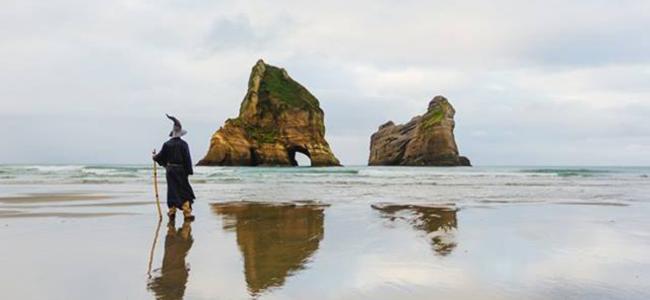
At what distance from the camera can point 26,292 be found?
4.02 metres

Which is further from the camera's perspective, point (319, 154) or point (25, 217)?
point (319, 154)

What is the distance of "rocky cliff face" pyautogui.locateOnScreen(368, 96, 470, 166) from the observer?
9056 centimetres

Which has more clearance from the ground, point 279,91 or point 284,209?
point 279,91

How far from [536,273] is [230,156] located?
7324cm

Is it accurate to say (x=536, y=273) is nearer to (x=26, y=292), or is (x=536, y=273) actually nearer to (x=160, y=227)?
(x=26, y=292)

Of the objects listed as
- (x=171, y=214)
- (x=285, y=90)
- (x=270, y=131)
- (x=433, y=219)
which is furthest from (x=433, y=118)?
(x=171, y=214)

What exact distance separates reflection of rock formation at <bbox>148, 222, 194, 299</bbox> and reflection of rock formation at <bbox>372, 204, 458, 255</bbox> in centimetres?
282

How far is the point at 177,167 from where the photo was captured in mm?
10055

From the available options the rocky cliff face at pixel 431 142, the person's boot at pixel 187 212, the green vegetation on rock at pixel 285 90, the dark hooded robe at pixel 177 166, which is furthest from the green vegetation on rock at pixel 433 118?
the person's boot at pixel 187 212

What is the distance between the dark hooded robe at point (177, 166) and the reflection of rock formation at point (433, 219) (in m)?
3.84

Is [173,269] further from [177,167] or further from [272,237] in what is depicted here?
[177,167]

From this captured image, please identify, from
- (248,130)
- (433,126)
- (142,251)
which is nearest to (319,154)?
(248,130)

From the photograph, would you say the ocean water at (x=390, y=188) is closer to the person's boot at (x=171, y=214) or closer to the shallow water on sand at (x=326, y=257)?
the person's boot at (x=171, y=214)

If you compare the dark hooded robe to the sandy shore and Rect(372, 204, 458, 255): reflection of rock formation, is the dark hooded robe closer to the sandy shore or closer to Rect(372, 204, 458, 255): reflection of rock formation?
the sandy shore
